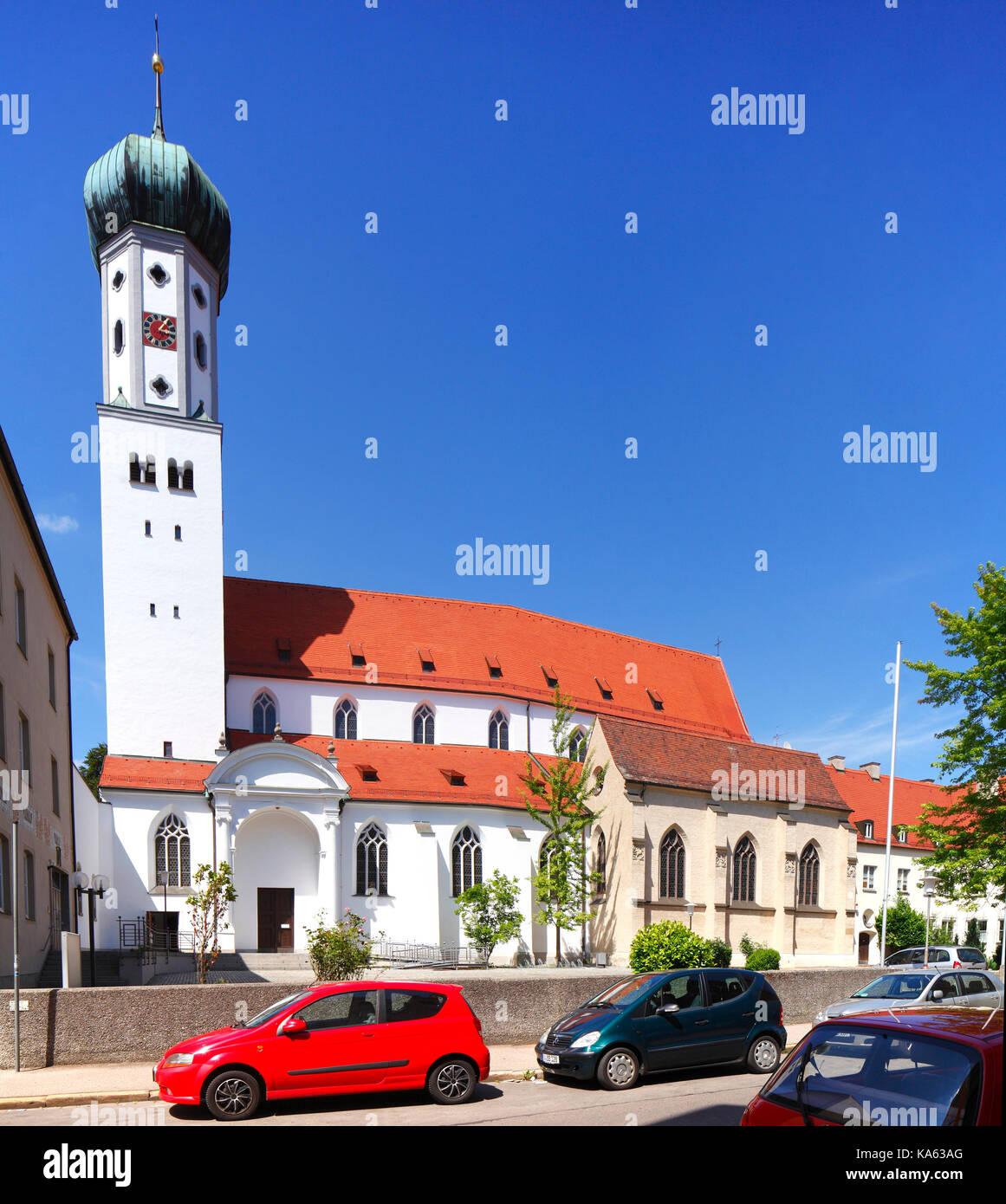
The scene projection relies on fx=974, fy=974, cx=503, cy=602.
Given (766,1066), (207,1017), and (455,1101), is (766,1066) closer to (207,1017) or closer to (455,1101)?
(455,1101)

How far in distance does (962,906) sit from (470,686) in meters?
23.6

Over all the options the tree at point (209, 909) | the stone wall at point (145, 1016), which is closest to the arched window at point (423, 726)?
the tree at point (209, 909)

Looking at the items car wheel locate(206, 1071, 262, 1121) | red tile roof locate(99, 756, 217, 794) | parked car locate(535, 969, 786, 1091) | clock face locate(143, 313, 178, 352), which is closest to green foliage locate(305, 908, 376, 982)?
parked car locate(535, 969, 786, 1091)

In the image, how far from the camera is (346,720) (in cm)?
4388

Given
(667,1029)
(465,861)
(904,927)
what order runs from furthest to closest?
(904,927)
(465,861)
(667,1029)

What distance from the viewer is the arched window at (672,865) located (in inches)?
1507

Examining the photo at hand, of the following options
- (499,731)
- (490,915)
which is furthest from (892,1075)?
(499,731)

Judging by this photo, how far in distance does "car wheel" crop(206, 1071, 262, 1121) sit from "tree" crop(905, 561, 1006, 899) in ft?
67.4

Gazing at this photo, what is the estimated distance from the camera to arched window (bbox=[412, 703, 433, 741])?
147 feet

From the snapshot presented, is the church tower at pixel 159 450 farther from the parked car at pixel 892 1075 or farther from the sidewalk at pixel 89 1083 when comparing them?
the parked car at pixel 892 1075

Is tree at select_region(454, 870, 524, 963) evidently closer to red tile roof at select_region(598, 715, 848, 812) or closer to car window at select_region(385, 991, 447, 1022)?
red tile roof at select_region(598, 715, 848, 812)

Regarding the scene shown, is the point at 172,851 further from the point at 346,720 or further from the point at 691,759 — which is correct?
the point at 691,759

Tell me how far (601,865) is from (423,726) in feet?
35.6

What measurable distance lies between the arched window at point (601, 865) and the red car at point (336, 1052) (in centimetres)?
2772
